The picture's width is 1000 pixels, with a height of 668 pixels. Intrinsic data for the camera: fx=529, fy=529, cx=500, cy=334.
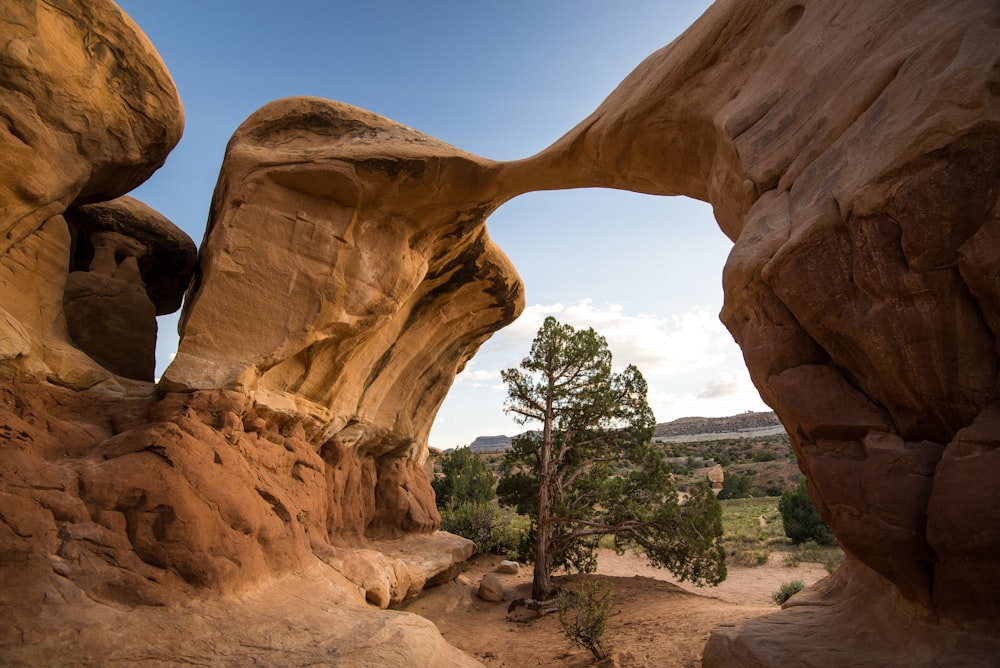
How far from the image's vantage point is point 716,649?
527cm

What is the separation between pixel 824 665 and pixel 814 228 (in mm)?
3525

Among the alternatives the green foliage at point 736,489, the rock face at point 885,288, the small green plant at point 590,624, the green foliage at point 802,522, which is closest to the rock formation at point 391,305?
the rock face at point 885,288

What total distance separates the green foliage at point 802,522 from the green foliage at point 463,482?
12.3m

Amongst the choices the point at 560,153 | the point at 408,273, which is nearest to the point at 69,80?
the point at 408,273

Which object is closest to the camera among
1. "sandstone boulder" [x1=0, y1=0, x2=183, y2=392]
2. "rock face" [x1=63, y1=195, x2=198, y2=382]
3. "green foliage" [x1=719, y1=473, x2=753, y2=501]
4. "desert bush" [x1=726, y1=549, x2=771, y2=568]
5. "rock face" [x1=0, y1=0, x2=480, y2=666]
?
"rock face" [x1=0, y1=0, x2=480, y2=666]

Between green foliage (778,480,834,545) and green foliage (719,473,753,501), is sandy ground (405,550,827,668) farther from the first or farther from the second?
green foliage (719,473,753,501)

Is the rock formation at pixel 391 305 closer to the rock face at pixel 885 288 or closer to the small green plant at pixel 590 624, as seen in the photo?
the rock face at pixel 885 288

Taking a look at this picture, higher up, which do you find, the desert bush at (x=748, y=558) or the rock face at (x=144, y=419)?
the rock face at (x=144, y=419)

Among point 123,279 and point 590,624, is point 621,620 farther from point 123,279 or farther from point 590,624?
point 123,279

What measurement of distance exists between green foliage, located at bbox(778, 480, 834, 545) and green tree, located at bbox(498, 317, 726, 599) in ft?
30.4

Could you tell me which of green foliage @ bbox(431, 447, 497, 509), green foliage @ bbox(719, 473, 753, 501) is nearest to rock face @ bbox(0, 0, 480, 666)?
green foliage @ bbox(431, 447, 497, 509)

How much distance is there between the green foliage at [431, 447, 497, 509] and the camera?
24.8 meters

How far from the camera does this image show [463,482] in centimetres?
2516

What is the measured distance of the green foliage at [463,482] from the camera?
81.5ft
